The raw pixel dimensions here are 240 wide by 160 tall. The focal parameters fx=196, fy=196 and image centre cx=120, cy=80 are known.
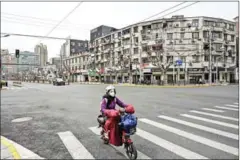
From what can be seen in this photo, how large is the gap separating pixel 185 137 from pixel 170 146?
1.02 m

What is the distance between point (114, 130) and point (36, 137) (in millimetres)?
4046

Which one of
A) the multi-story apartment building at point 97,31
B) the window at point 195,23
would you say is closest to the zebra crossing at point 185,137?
the multi-story apartment building at point 97,31

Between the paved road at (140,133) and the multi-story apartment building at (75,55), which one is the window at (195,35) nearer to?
the paved road at (140,133)

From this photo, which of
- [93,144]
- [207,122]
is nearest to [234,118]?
[207,122]

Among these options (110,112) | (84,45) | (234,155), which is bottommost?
(234,155)

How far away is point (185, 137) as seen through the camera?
258 inches

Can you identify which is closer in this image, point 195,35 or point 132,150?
point 132,150

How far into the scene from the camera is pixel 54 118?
357 inches

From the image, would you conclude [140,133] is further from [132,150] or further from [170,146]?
[132,150]

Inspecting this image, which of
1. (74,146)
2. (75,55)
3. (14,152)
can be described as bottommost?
(14,152)

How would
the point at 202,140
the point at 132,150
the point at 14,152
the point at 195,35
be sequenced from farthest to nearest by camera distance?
the point at 195,35 → the point at 202,140 → the point at 14,152 → the point at 132,150

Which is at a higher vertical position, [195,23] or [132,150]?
[195,23]

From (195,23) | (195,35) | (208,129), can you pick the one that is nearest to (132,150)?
(208,129)

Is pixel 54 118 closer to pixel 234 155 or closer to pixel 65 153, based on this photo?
pixel 65 153
